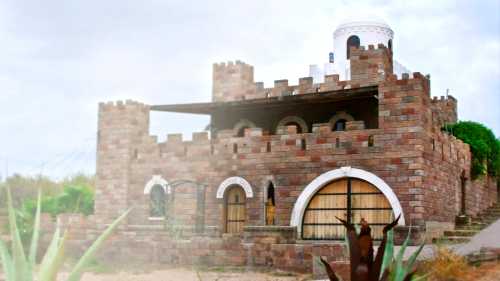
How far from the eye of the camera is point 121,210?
1008 inches

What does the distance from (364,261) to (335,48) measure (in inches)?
1066

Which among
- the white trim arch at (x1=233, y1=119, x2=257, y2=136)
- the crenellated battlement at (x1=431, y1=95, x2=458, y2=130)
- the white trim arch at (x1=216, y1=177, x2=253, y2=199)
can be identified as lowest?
the white trim arch at (x1=216, y1=177, x2=253, y2=199)

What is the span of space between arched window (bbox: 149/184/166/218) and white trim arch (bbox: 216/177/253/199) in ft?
7.94

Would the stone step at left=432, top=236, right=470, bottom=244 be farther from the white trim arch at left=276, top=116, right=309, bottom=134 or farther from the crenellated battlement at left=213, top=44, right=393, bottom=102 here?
the white trim arch at left=276, top=116, right=309, bottom=134

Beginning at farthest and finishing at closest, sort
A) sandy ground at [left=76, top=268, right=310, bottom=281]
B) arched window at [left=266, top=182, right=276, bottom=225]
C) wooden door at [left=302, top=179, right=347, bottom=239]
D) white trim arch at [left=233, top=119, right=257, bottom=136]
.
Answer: white trim arch at [left=233, top=119, right=257, bottom=136]
arched window at [left=266, top=182, right=276, bottom=225]
wooden door at [left=302, top=179, right=347, bottom=239]
sandy ground at [left=76, top=268, right=310, bottom=281]

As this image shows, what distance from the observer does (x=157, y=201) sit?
2547 centimetres

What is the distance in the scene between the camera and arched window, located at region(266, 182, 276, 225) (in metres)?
22.7

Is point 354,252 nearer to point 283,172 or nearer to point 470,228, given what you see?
point 283,172

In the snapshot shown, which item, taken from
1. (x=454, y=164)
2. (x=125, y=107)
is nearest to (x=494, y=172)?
(x=454, y=164)

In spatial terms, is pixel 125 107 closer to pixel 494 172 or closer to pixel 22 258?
pixel 494 172

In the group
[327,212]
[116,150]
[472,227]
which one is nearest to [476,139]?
[472,227]

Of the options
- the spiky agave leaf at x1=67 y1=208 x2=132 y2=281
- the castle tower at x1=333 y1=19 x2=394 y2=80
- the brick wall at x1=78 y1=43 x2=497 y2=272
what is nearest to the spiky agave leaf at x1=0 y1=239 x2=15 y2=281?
the spiky agave leaf at x1=67 y1=208 x2=132 y2=281

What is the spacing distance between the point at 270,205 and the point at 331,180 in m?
2.42

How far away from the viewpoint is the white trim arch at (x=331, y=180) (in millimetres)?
20406
